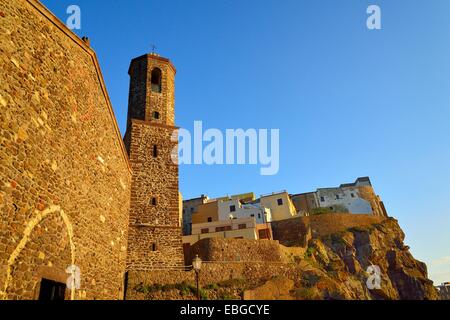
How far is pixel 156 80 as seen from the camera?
19.4m

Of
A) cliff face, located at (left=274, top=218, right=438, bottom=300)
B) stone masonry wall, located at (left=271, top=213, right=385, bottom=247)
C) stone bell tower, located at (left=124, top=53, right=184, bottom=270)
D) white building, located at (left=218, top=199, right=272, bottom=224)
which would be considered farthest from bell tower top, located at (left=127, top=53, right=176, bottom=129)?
stone masonry wall, located at (left=271, top=213, right=385, bottom=247)

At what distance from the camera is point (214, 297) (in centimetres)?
1625

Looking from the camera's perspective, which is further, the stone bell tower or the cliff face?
the cliff face

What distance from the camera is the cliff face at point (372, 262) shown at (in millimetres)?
29858

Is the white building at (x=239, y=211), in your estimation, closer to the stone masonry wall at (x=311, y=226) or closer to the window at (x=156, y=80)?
the stone masonry wall at (x=311, y=226)

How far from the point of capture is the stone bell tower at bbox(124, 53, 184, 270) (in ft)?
50.2

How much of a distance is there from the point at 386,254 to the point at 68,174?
122ft

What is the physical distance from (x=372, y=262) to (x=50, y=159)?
1381 inches

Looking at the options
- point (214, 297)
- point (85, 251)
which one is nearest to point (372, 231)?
point (214, 297)

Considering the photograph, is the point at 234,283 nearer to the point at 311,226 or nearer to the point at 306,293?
the point at 306,293

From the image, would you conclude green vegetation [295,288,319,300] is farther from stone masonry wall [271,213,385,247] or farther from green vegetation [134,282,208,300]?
stone masonry wall [271,213,385,247]

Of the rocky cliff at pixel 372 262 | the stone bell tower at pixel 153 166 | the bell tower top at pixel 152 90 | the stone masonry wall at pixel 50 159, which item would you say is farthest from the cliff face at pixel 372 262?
the stone masonry wall at pixel 50 159

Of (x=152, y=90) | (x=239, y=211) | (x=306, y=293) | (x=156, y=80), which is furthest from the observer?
(x=239, y=211)

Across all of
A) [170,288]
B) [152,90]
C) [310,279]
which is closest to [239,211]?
[310,279]
